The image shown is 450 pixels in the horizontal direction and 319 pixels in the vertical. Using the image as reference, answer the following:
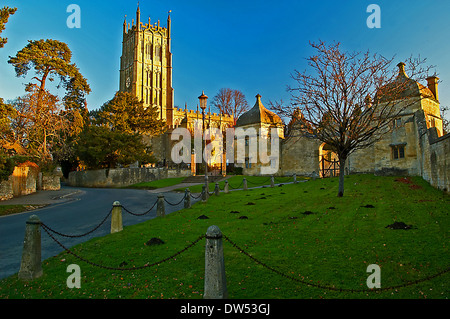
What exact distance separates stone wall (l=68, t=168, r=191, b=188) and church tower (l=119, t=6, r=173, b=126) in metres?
33.6

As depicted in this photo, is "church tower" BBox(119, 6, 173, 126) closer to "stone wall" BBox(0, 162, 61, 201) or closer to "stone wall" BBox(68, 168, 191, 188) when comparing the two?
"stone wall" BBox(68, 168, 191, 188)

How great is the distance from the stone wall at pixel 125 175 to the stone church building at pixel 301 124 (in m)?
8.19

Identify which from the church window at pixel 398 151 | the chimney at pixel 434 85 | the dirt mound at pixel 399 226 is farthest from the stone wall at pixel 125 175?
the dirt mound at pixel 399 226

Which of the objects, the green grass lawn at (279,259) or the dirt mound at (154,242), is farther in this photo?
the dirt mound at (154,242)

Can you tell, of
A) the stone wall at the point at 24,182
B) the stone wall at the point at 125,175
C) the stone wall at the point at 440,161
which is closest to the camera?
the stone wall at the point at 440,161

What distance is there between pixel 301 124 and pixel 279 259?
11907 millimetres

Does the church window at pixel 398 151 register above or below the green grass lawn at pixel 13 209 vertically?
above

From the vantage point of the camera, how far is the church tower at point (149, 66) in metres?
70.5

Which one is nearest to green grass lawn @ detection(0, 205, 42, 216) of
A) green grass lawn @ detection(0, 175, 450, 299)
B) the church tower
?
green grass lawn @ detection(0, 175, 450, 299)

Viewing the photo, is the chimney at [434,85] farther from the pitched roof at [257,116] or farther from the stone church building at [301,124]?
the pitched roof at [257,116]

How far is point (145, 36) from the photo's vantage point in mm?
73875

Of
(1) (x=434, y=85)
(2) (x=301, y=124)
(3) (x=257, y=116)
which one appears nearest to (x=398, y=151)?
(1) (x=434, y=85)

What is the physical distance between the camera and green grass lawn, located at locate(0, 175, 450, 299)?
15.0 feet
